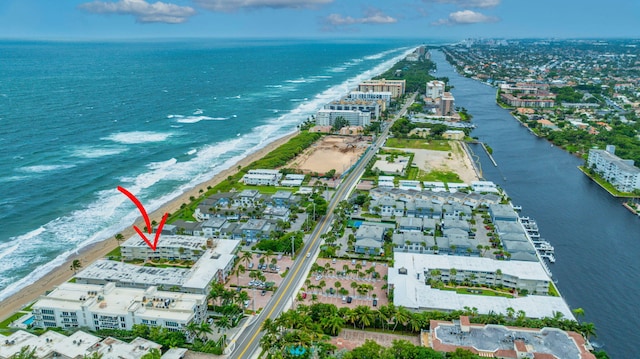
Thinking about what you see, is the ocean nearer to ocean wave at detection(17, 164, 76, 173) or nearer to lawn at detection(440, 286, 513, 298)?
ocean wave at detection(17, 164, 76, 173)

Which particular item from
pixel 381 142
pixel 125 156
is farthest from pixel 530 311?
pixel 125 156

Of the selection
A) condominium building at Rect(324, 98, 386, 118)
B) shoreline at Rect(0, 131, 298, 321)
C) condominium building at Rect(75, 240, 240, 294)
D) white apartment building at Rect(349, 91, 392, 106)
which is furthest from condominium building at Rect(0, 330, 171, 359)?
white apartment building at Rect(349, 91, 392, 106)

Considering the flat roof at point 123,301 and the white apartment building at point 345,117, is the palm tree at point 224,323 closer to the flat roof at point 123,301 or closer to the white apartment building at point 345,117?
the flat roof at point 123,301

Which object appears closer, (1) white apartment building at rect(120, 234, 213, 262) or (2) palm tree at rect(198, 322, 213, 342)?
(2) palm tree at rect(198, 322, 213, 342)

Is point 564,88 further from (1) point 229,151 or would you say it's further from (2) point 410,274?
(2) point 410,274

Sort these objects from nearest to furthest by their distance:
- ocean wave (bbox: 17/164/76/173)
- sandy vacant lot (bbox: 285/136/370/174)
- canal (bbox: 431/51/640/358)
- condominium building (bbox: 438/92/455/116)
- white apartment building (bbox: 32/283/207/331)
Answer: white apartment building (bbox: 32/283/207/331) < canal (bbox: 431/51/640/358) < ocean wave (bbox: 17/164/76/173) < sandy vacant lot (bbox: 285/136/370/174) < condominium building (bbox: 438/92/455/116)

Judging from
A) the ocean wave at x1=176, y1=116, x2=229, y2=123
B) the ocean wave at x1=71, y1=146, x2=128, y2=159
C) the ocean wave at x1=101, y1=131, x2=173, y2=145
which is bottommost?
the ocean wave at x1=71, y1=146, x2=128, y2=159

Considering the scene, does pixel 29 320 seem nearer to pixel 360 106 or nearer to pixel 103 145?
pixel 103 145
